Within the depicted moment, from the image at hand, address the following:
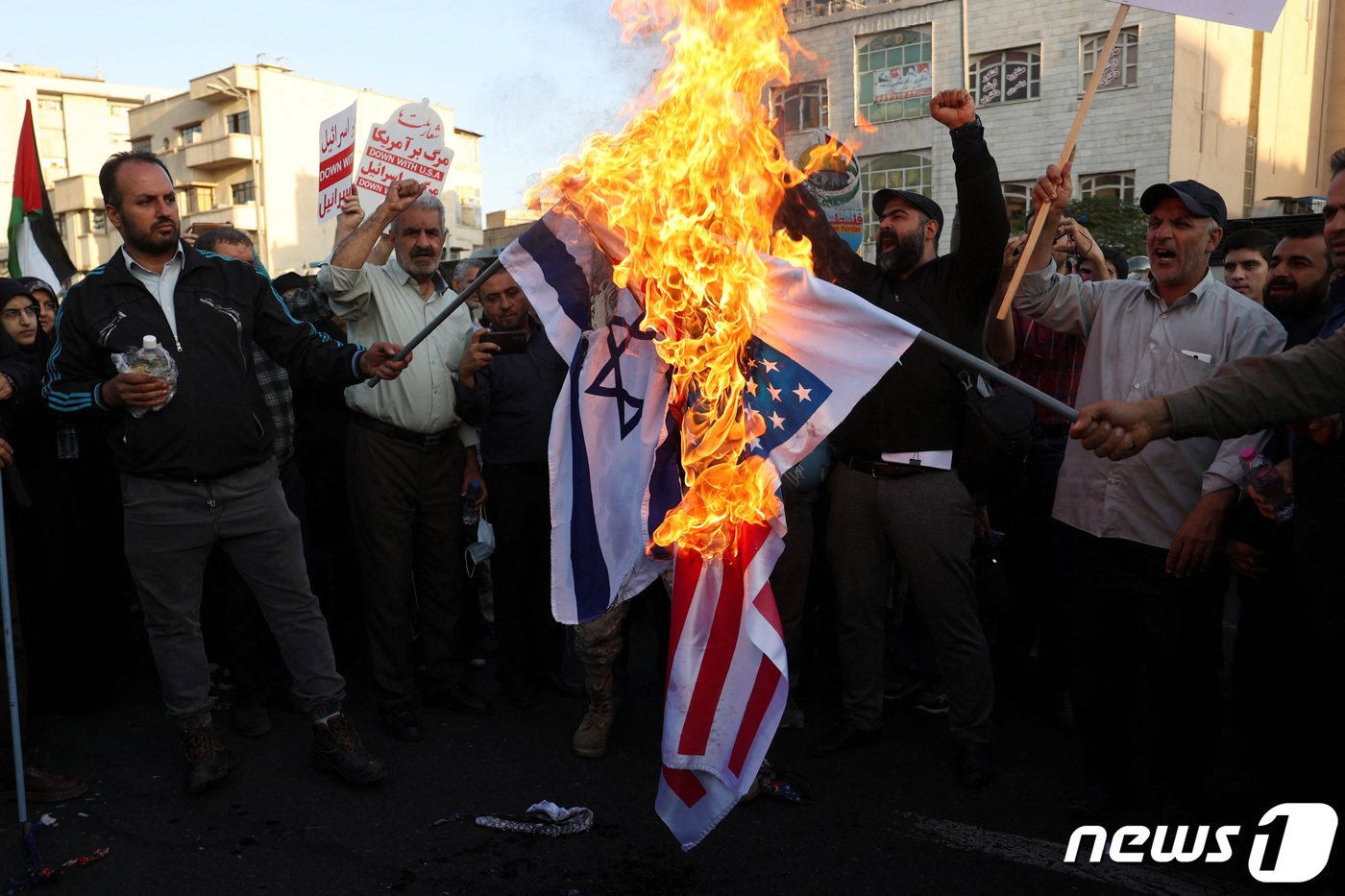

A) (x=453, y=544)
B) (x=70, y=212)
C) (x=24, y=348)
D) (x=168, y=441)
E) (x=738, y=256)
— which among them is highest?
(x=70, y=212)

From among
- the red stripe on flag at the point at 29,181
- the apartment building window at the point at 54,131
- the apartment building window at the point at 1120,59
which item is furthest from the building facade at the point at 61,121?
the red stripe on flag at the point at 29,181

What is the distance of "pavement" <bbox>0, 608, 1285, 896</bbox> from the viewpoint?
11.7 feet

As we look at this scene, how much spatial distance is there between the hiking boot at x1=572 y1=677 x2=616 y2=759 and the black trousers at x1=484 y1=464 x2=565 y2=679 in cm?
81

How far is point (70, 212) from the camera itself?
47.4 m

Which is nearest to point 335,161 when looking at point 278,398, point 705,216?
point 278,398

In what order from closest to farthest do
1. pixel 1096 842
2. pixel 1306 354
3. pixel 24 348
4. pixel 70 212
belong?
1. pixel 1306 354
2. pixel 1096 842
3. pixel 24 348
4. pixel 70 212

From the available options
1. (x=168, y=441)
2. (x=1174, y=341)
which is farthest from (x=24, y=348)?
(x=1174, y=341)

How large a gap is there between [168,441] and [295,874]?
1.76 metres

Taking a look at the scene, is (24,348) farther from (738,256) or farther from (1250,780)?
(1250,780)

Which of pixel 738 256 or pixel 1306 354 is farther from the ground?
pixel 738 256

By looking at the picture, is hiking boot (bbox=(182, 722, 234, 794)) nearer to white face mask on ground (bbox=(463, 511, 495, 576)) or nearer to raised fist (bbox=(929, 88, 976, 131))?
white face mask on ground (bbox=(463, 511, 495, 576))

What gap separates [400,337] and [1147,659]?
12.0ft

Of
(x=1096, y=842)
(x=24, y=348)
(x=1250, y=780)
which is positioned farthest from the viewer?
(x=24, y=348)

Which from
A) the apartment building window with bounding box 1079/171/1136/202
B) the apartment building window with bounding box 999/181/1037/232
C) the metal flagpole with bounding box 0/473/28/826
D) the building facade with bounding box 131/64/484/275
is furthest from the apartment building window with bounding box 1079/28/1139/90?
the building facade with bounding box 131/64/484/275
